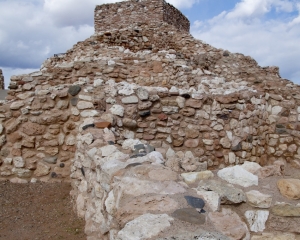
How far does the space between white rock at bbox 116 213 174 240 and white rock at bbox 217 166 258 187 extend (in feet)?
2.52

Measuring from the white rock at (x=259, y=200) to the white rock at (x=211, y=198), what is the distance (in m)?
0.25

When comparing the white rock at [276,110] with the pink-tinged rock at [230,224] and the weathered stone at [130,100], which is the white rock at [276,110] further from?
the pink-tinged rock at [230,224]

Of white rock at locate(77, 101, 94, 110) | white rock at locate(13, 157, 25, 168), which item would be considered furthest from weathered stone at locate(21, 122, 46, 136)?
white rock at locate(77, 101, 94, 110)

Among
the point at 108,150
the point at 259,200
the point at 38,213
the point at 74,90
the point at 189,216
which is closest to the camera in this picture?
the point at 189,216

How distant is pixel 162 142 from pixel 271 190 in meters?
2.70

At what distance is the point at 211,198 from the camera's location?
2074 millimetres

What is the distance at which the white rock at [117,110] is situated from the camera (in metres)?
4.54

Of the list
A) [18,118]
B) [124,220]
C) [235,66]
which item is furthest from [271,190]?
[235,66]

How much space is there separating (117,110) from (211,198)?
2.70 metres

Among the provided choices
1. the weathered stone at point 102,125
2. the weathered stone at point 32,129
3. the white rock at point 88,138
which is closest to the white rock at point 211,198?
the white rock at point 88,138

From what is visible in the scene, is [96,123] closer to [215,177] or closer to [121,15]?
[215,177]

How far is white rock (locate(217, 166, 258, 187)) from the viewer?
238 cm

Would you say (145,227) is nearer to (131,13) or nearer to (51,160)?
(51,160)

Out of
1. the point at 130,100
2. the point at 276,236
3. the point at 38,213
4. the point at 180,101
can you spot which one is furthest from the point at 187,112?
the point at 276,236
